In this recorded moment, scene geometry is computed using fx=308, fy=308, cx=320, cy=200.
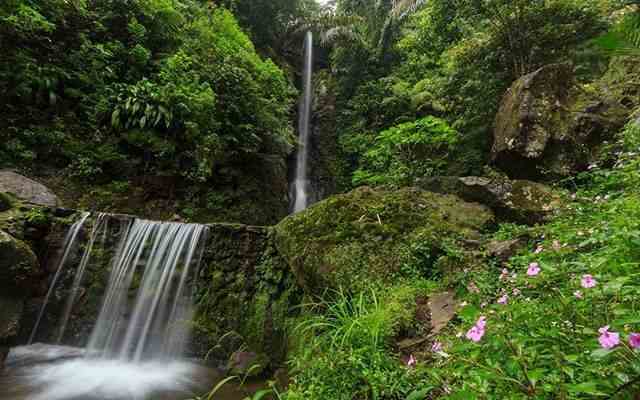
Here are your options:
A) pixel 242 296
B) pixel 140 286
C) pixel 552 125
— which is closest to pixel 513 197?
pixel 552 125

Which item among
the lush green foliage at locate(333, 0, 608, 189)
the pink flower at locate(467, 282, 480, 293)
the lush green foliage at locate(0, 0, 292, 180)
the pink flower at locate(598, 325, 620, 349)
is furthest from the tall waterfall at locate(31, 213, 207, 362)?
the lush green foliage at locate(333, 0, 608, 189)

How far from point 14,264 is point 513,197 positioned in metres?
5.98

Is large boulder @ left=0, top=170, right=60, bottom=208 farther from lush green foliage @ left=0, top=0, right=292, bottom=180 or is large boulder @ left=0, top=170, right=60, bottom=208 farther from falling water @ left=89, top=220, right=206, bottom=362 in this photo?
Answer: falling water @ left=89, top=220, right=206, bottom=362

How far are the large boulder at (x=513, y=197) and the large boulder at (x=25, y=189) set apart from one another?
6431 millimetres

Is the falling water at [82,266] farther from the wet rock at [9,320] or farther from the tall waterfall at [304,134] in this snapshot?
the tall waterfall at [304,134]

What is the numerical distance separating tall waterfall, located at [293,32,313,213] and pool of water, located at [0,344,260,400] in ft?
21.4

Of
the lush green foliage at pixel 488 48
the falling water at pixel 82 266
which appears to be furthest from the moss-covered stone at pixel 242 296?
the lush green foliage at pixel 488 48

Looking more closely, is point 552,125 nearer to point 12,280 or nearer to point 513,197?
point 513,197

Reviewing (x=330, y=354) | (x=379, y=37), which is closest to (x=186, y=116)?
(x=330, y=354)

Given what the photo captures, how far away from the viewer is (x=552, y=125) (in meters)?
4.76

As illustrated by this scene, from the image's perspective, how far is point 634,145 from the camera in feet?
8.95

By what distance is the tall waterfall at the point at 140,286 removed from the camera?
426 cm

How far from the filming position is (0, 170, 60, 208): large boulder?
506 cm

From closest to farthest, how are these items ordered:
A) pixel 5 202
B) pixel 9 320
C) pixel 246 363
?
pixel 246 363 < pixel 9 320 < pixel 5 202
